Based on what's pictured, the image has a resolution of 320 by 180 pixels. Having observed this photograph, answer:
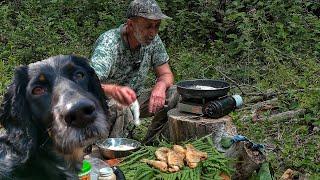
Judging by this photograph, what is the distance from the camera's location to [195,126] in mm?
5293

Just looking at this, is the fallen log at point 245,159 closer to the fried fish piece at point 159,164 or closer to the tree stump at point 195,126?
the tree stump at point 195,126

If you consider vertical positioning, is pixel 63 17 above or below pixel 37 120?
below

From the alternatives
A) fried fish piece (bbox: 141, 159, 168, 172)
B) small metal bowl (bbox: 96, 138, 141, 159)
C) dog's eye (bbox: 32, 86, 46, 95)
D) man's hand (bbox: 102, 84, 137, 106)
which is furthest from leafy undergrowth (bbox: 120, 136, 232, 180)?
dog's eye (bbox: 32, 86, 46, 95)

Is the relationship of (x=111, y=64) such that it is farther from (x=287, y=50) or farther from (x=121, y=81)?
(x=287, y=50)

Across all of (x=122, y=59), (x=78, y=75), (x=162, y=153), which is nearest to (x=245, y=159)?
(x=162, y=153)

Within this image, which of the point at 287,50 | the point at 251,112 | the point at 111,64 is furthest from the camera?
the point at 287,50

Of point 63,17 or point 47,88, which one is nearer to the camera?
point 47,88

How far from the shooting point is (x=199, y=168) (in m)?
4.66

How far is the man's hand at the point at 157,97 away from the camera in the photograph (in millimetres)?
5816

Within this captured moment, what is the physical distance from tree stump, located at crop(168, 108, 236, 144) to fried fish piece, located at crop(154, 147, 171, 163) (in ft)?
1.54

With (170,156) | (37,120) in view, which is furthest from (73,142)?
(170,156)

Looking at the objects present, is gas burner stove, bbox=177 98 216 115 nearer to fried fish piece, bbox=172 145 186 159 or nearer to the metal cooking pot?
the metal cooking pot

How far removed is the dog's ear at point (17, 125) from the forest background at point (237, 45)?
2.89m

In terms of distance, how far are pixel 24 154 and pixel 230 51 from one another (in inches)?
248
